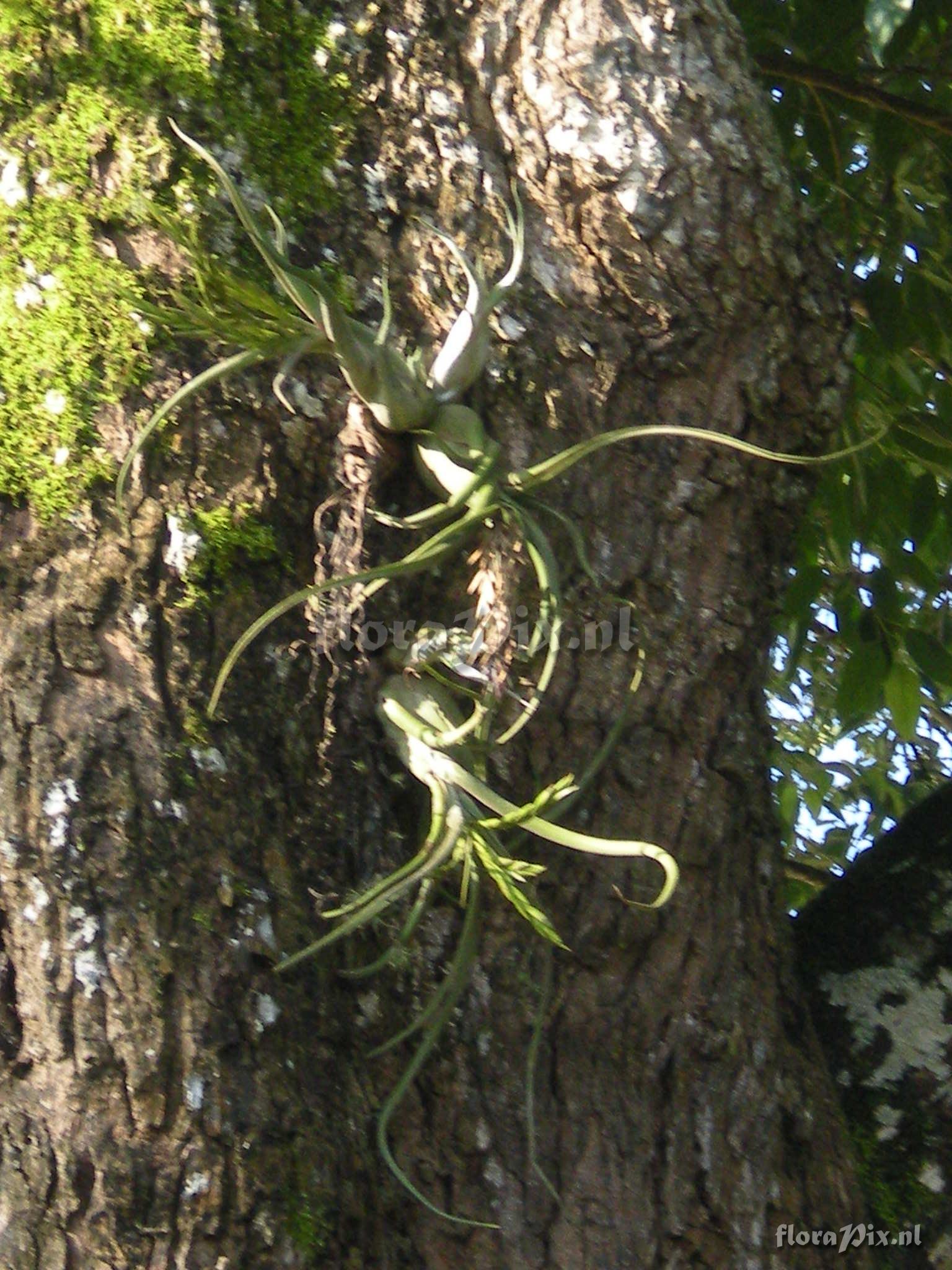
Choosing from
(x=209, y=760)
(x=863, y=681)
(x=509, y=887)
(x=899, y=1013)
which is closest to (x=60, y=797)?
(x=209, y=760)

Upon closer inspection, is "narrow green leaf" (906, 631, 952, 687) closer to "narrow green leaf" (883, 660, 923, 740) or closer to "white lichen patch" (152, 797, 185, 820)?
"narrow green leaf" (883, 660, 923, 740)

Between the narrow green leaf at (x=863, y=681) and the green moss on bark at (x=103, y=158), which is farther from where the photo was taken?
the narrow green leaf at (x=863, y=681)

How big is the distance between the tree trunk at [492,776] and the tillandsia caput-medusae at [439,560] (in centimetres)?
4

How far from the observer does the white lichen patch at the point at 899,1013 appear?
1.26m

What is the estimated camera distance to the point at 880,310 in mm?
1743

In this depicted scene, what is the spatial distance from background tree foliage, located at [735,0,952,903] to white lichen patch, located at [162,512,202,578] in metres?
0.86

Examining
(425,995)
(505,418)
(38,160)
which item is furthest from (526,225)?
(425,995)

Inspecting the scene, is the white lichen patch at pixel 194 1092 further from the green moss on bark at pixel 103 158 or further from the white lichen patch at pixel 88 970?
the green moss on bark at pixel 103 158

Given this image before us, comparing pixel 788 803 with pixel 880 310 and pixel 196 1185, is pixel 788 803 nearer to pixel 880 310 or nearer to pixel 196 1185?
pixel 880 310

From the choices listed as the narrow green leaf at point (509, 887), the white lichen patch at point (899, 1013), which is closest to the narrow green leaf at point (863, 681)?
the white lichen patch at point (899, 1013)

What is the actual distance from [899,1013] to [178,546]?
31.9 inches

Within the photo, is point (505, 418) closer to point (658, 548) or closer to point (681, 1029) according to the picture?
point (658, 548)

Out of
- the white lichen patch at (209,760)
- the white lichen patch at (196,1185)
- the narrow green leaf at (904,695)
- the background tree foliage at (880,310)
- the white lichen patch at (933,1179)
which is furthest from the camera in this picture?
the narrow green leaf at (904,695)

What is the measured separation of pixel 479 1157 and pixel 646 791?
12.9 inches
